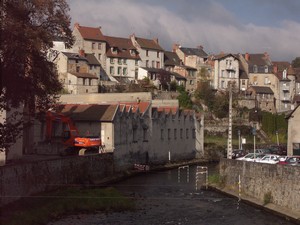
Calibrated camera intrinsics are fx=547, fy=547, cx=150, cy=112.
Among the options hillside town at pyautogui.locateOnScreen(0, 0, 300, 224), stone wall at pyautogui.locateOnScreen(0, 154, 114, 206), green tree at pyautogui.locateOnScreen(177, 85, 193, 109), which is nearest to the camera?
hillside town at pyautogui.locateOnScreen(0, 0, 300, 224)

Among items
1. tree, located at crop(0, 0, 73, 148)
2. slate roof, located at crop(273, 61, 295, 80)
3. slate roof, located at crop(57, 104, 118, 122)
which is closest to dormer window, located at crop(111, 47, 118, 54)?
slate roof, located at crop(273, 61, 295, 80)

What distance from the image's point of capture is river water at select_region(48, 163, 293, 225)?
30.5 meters

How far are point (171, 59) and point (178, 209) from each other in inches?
2942

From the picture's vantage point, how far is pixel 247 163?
37.3m

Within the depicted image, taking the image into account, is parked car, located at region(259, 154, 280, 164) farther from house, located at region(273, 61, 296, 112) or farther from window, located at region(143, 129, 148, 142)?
house, located at region(273, 61, 296, 112)

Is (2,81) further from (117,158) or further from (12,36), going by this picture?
(117,158)

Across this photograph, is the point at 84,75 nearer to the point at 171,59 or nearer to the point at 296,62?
the point at 171,59

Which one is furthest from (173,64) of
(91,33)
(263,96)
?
(91,33)

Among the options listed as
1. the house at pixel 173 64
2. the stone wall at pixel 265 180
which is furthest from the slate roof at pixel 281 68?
the stone wall at pixel 265 180

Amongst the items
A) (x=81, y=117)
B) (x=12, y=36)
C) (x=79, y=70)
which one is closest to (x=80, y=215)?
(x=12, y=36)

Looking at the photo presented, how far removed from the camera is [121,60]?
9662cm

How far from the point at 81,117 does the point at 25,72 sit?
87.1 feet

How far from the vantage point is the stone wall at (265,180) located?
30.6m

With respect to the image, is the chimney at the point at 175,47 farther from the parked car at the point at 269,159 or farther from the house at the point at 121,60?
the parked car at the point at 269,159
